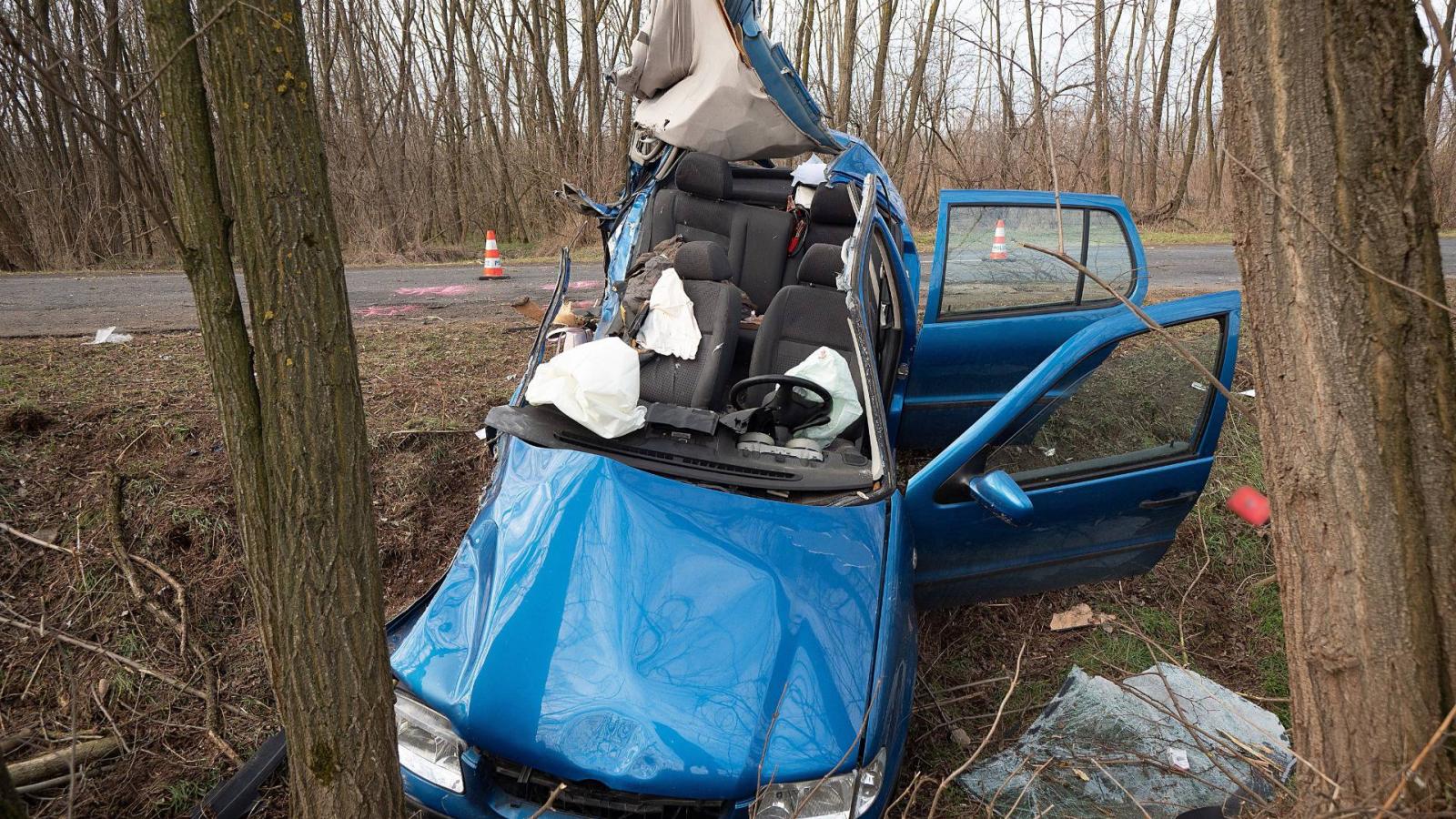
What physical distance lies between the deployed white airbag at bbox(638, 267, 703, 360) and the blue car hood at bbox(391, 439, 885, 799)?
1.19 metres

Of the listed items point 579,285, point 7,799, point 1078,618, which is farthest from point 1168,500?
point 579,285

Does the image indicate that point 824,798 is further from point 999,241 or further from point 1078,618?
point 999,241

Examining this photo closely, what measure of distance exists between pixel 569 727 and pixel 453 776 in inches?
13.7

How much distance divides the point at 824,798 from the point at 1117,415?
6.64ft

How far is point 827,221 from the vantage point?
5.24 metres

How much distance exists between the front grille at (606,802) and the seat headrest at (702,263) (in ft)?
9.02

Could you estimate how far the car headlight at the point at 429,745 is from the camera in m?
2.13

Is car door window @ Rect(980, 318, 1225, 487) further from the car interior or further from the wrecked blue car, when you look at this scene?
the car interior

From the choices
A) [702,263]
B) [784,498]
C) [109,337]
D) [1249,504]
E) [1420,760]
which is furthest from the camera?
[109,337]

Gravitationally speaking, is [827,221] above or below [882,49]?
below

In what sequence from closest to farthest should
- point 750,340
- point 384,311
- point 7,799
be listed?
1. point 7,799
2. point 750,340
3. point 384,311

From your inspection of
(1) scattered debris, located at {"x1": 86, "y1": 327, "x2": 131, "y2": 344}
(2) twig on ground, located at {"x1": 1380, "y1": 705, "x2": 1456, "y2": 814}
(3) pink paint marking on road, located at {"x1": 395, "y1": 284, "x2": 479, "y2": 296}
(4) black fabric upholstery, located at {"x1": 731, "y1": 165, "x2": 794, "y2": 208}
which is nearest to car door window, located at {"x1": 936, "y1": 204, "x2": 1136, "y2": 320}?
(4) black fabric upholstery, located at {"x1": 731, "y1": 165, "x2": 794, "y2": 208}

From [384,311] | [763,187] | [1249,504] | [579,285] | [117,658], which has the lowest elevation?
[117,658]

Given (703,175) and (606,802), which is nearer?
(606,802)
